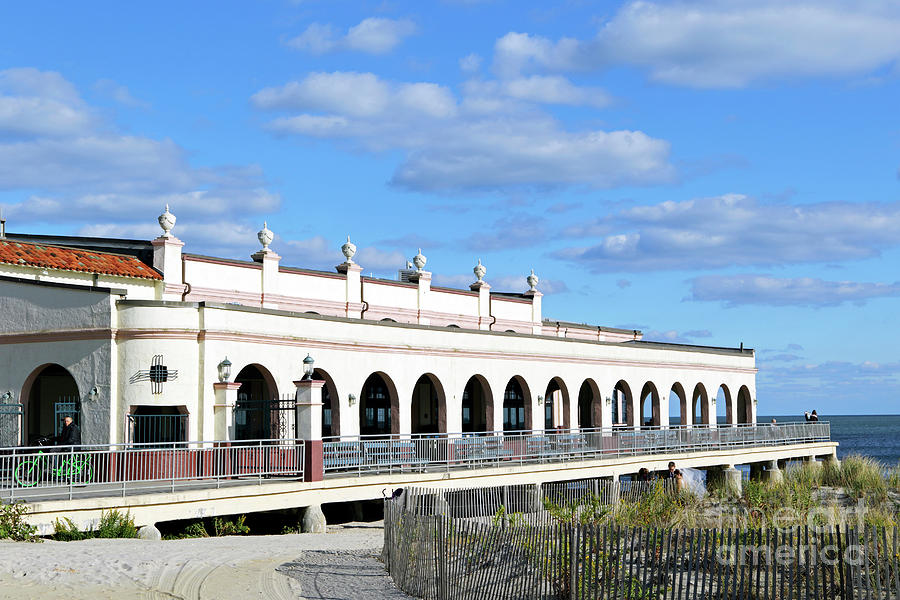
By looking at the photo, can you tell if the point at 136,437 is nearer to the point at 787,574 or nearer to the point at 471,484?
the point at 471,484

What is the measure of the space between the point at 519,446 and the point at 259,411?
8.03 m

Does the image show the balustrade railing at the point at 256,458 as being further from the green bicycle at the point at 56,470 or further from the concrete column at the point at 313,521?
the concrete column at the point at 313,521

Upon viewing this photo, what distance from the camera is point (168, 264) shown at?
32812mm

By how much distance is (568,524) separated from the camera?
1379 centimetres

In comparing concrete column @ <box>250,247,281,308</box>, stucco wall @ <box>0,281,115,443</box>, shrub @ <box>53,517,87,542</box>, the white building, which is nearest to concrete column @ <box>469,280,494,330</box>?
the white building

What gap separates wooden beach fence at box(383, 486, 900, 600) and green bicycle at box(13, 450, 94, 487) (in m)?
8.57

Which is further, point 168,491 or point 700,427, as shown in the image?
point 700,427

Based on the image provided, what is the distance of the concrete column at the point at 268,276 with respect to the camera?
35.7 meters

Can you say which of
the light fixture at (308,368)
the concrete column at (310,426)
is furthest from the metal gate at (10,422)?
the light fixture at (308,368)

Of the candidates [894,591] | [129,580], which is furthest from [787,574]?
[129,580]

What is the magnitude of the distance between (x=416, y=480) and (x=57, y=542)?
1100 cm

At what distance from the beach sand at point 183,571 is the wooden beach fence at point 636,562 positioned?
123cm

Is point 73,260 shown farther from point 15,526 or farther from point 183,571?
point 183,571

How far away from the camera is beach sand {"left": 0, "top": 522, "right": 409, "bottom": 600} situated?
1509 centimetres
